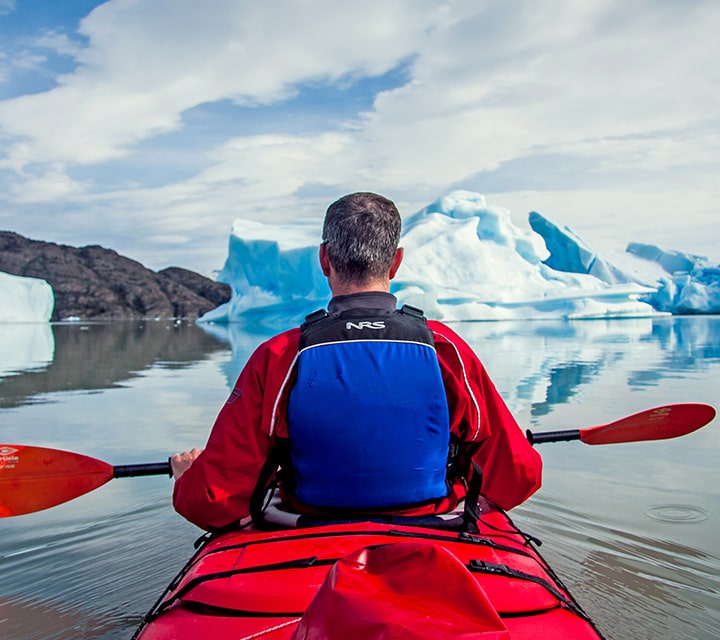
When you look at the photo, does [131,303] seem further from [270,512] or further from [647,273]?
[270,512]

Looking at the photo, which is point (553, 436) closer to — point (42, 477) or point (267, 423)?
point (267, 423)

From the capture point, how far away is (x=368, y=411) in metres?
1.38

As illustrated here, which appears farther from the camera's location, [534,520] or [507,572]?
[534,520]

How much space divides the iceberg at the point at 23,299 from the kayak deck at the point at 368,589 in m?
29.6

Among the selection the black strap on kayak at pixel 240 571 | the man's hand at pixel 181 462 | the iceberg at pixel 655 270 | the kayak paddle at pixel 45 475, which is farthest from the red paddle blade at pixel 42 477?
the iceberg at pixel 655 270

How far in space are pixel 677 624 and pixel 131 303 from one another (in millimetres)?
67530

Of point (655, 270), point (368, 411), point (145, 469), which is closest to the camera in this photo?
point (368, 411)

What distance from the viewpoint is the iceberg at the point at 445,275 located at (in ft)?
68.2

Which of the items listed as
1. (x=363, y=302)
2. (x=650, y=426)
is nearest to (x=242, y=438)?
(x=363, y=302)

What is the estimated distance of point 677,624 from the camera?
6.30ft

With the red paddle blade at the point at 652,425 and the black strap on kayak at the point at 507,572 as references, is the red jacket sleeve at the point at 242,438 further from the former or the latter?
the red paddle blade at the point at 652,425

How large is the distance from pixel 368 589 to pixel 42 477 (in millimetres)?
1765

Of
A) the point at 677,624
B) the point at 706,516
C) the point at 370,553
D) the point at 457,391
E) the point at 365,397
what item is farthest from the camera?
the point at 706,516

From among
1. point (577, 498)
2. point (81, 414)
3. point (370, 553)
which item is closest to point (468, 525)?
point (370, 553)
